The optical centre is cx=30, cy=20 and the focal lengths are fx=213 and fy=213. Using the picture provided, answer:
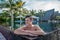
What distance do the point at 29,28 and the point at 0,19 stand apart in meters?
28.4

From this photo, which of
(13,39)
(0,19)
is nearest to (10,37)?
(13,39)

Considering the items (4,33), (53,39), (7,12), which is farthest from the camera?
(7,12)

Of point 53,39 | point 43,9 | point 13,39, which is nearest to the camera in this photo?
point 13,39

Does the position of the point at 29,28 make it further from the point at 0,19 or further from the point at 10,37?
the point at 0,19

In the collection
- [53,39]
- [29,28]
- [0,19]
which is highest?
[29,28]

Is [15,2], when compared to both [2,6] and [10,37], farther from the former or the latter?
[10,37]

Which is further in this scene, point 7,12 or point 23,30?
point 7,12

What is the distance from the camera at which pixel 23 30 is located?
2.74m

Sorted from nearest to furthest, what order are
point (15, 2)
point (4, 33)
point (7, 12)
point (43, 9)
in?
1. point (4, 33)
2. point (15, 2)
3. point (7, 12)
4. point (43, 9)

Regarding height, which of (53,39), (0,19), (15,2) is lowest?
(0,19)

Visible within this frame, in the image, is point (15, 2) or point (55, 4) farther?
point (55, 4)

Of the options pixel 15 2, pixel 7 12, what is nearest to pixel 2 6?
pixel 7 12

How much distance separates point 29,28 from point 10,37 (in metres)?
0.33

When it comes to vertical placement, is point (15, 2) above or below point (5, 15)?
above
